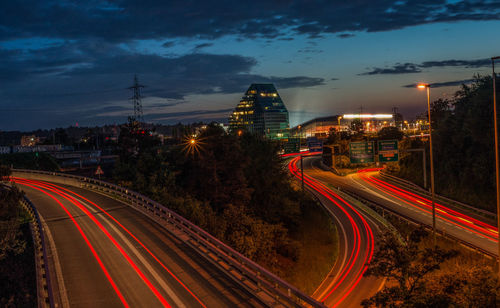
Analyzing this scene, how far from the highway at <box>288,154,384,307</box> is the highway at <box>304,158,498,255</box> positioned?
4350 millimetres

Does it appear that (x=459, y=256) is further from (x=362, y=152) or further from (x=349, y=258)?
(x=362, y=152)

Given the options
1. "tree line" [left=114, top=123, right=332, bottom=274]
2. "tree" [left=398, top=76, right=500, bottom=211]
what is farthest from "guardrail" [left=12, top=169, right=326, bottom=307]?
"tree" [left=398, top=76, right=500, bottom=211]

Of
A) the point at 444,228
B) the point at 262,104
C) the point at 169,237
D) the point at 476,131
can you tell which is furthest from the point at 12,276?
the point at 262,104

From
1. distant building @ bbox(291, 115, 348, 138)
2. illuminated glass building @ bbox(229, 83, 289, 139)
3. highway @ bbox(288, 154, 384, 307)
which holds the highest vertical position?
illuminated glass building @ bbox(229, 83, 289, 139)

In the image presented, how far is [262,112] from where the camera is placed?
181375 mm

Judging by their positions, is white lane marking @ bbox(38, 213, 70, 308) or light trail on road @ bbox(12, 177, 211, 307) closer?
white lane marking @ bbox(38, 213, 70, 308)

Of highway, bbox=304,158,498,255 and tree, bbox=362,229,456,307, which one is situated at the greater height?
tree, bbox=362,229,456,307

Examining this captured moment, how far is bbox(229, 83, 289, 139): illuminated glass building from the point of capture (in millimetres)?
181125

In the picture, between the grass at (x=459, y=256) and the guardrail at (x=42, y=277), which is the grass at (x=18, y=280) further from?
the grass at (x=459, y=256)

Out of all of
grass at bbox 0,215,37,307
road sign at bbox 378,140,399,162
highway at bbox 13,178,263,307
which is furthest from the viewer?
road sign at bbox 378,140,399,162

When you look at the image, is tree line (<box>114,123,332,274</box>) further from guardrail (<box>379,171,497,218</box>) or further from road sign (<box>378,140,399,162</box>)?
guardrail (<box>379,171,497,218</box>)

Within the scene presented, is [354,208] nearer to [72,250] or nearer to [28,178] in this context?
→ [72,250]


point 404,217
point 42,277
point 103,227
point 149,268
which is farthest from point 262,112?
point 42,277

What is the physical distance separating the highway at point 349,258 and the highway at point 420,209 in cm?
435
